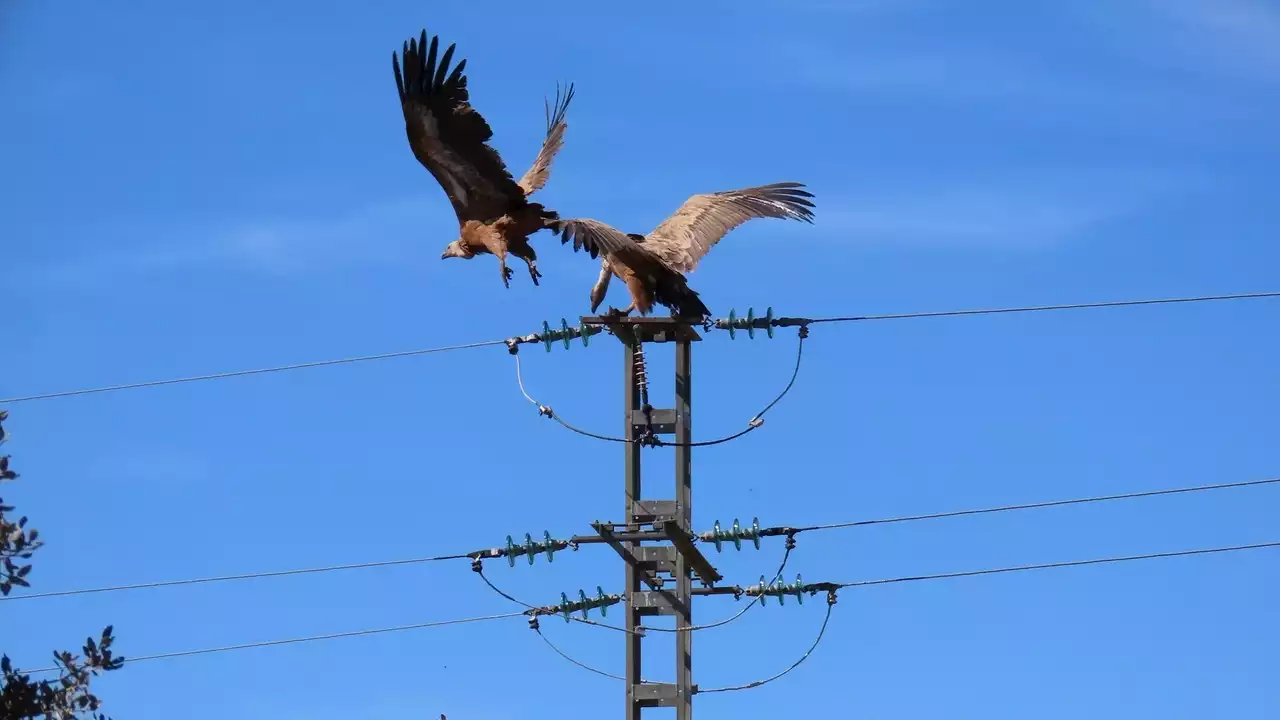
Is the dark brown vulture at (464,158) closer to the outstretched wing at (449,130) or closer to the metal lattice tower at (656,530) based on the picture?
the outstretched wing at (449,130)

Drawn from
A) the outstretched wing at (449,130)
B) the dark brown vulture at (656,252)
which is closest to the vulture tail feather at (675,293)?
the dark brown vulture at (656,252)

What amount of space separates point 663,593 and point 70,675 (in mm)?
5464

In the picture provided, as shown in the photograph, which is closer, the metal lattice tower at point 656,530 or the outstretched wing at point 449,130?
the metal lattice tower at point 656,530

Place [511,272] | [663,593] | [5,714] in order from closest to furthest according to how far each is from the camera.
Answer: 1. [5,714]
2. [663,593]
3. [511,272]

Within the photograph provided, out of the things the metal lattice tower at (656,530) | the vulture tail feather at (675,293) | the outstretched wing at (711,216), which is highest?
the outstretched wing at (711,216)

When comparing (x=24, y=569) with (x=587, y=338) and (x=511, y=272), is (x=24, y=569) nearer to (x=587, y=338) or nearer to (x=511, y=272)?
(x=587, y=338)

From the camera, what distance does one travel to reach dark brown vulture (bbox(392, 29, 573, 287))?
1521cm

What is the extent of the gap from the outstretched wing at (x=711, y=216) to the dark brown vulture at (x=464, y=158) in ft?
3.11

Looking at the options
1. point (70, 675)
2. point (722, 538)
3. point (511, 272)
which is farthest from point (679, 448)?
point (70, 675)

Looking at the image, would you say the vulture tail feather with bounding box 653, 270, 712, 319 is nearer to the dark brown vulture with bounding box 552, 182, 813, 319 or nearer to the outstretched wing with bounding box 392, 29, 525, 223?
the dark brown vulture with bounding box 552, 182, 813, 319

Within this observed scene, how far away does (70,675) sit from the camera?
8.15 metres

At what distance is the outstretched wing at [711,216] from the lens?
14711 millimetres

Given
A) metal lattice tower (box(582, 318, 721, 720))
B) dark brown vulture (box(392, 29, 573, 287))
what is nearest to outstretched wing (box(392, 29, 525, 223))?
dark brown vulture (box(392, 29, 573, 287))

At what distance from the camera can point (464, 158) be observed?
15.3m
